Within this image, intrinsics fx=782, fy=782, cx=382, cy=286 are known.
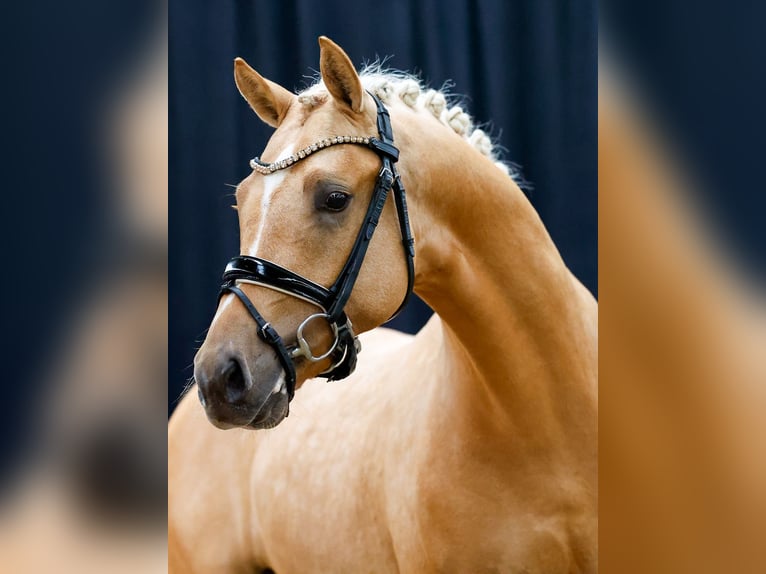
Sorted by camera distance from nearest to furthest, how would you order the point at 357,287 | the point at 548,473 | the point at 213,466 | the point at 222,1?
1. the point at 357,287
2. the point at 548,473
3. the point at 213,466
4. the point at 222,1

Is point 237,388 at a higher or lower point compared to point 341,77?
lower

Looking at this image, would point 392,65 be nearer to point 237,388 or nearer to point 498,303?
point 498,303

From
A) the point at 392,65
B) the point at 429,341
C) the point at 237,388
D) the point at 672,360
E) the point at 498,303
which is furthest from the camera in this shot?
the point at 392,65

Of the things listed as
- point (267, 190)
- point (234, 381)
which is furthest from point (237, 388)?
point (267, 190)

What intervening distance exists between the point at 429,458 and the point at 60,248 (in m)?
1.10

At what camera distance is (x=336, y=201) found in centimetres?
110

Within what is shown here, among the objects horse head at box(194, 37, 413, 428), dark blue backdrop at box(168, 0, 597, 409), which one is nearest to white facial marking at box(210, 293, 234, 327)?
horse head at box(194, 37, 413, 428)

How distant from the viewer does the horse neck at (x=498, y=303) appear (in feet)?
4.08

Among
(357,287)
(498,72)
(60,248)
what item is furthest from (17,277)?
(498,72)

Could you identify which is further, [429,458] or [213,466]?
[213,466]

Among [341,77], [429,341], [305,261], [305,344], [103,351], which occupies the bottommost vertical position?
[429,341]

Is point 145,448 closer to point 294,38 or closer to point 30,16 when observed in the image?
point 30,16

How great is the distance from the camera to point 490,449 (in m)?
1.27

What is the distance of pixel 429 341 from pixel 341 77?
0.58m
